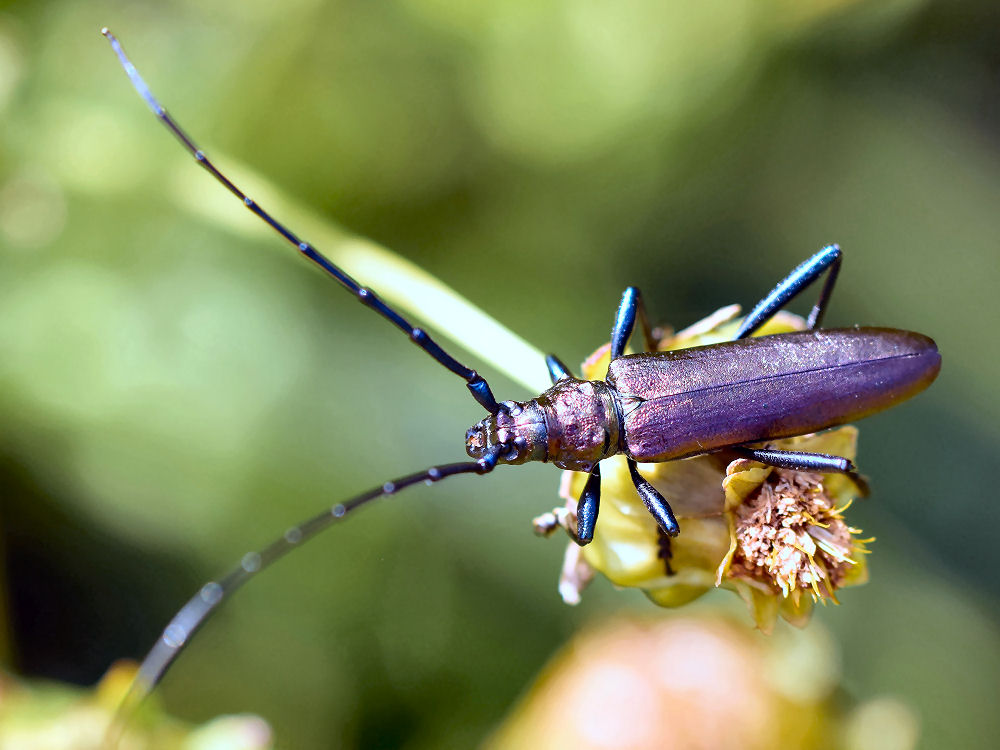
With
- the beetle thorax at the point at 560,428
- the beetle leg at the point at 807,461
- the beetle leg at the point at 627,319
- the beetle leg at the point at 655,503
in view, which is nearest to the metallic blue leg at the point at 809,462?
the beetle leg at the point at 807,461

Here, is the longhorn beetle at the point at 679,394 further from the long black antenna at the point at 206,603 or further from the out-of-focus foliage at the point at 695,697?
the out-of-focus foliage at the point at 695,697

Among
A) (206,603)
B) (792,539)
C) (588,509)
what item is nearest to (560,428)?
(588,509)

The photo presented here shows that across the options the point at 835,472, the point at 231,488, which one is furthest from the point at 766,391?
the point at 231,488

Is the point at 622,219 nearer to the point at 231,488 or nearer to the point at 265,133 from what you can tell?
the point at 265,133

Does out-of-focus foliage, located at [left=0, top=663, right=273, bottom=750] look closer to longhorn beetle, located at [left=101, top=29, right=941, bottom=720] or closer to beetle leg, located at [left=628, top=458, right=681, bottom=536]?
longhorn beetle, located at [left=101, top=29, right=941, bottom=720]

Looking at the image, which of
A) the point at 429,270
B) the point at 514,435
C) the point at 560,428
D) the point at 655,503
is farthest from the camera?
the point at 429,270

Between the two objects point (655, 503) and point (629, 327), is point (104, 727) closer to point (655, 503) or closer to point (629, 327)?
point (655, 503)
